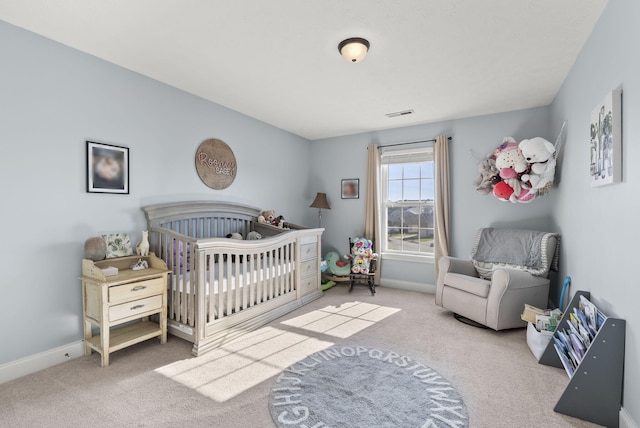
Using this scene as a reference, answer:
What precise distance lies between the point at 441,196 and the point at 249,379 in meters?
3.20

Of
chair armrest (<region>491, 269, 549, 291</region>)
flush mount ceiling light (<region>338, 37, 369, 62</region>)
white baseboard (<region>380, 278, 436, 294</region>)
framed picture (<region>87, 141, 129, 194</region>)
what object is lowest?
white baseboard (<region>380, 278, 436, 294</region>)

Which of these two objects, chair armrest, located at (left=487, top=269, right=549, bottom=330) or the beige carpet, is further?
chair armrest, located at (left=487, top=269, right=549, bottom=330)

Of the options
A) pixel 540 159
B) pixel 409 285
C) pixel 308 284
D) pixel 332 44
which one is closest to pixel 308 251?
pixel 308 284

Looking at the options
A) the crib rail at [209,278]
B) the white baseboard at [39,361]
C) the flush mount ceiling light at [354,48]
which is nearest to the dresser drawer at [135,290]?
the crib rail at [209,278]

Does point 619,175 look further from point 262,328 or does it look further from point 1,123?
point 1,123

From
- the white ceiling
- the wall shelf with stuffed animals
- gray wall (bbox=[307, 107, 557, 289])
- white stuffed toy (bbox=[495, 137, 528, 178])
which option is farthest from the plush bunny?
the white ceiling

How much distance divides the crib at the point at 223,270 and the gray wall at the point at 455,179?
1.13 metres

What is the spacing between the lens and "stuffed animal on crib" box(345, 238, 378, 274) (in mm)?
4211

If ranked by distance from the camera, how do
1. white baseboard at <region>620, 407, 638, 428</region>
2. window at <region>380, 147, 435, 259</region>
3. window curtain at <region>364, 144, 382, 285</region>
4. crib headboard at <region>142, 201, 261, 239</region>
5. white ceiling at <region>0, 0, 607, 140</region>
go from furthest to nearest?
1. window curtain at <region>364, 144, 382, 285</region>
2. window at <region>380, 147, 435, 259</region>
3. crib headboard at <region>142, 201, 261, 239</region>
4. white ceiling at <region>0, 0, 607, 140</region>
5. white baseboard at <region>620, 407, 638, 428</region>

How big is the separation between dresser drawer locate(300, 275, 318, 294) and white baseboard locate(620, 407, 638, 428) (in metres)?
2.77

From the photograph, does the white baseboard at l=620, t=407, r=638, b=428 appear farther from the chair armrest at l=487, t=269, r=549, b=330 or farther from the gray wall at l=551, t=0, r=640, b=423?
the chair armrest at l=487, t=269, r=549, b=330

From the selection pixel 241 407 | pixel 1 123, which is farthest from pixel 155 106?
pixel 241 407

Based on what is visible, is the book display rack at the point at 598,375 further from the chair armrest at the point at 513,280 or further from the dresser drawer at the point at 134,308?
the dresser drawer at the point at 134,308

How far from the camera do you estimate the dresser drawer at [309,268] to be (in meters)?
3.70
